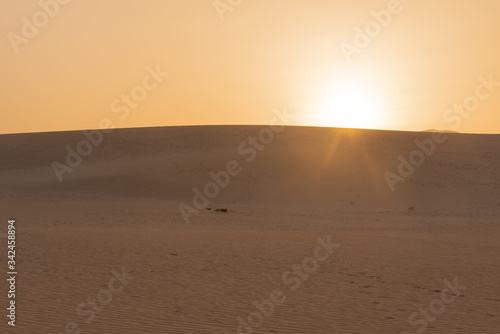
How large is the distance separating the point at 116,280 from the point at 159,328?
3.44m

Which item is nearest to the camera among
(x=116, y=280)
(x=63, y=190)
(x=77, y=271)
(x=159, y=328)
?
(x=159, y=328)

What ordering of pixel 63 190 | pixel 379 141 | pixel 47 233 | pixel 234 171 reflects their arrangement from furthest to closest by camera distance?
pixel 379 141
pixel 234 171
pixel 63 190
pixel 47 233

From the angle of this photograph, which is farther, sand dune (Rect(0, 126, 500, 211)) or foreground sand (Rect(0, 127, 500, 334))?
sand dune (Rect(0, 126, 500, 211))

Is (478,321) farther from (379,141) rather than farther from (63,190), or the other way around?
(379,141)

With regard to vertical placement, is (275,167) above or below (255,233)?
above

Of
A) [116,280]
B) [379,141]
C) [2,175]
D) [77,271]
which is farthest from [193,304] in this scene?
[379,141]

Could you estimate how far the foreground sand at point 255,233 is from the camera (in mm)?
9539

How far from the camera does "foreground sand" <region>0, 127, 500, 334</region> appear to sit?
954 centimetres

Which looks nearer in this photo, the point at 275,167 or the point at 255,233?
the point at 255,233

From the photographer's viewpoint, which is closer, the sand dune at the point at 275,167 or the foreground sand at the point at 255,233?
the foreground sand at the point at 255,233

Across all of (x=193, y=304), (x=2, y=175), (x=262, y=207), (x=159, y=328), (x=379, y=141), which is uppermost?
(x=379, y=141)

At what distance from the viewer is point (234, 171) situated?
41.5 meters

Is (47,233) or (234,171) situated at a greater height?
(234,171)

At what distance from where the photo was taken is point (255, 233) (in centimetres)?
2097
